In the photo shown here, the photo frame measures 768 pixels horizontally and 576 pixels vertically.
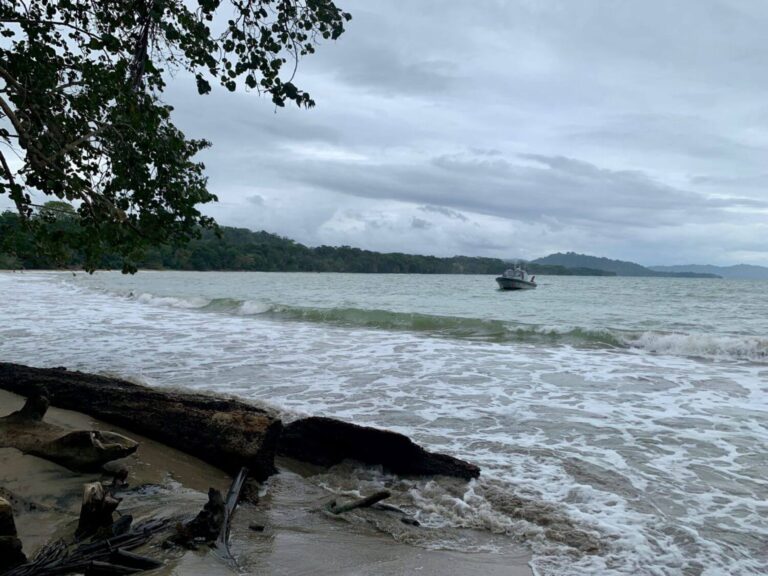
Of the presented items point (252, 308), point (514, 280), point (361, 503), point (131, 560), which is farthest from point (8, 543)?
point (514, 280)

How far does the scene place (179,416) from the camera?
18.1 feet

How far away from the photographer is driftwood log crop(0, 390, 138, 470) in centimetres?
437

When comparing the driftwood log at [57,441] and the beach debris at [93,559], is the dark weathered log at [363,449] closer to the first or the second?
the driftwood log at [57,441]

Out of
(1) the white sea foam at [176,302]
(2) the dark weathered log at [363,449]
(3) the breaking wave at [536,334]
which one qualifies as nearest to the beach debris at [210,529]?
(2) the dark weathered log at [363,449]

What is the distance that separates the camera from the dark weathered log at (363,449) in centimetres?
542

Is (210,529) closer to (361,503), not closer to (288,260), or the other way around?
(361,503)

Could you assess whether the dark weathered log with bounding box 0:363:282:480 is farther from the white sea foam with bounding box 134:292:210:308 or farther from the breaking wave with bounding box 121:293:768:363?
the white sea foam with bounding box 134:292:210:308

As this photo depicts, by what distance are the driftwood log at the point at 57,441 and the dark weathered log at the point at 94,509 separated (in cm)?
109

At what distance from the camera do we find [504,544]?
417 cm

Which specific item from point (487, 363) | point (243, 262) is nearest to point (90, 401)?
point (487, 363)

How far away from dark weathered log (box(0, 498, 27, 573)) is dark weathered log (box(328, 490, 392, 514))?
7.25 ft

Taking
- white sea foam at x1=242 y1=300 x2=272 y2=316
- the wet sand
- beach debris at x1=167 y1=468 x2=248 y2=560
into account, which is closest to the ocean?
the wet sand

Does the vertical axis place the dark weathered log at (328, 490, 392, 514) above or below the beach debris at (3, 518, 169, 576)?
below

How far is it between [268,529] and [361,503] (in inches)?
29.7
